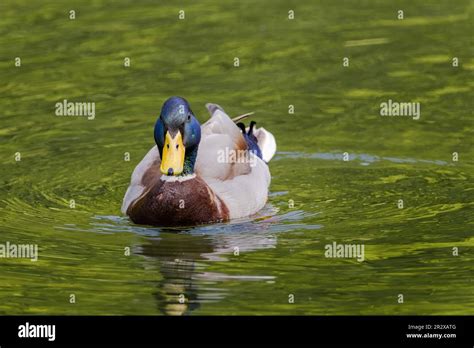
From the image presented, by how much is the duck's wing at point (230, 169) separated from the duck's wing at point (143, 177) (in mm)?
430

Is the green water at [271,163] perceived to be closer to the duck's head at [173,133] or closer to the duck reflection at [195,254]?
the duck reflection at [195,254]

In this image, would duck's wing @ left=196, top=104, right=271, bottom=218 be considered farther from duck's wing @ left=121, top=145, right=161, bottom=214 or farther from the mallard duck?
duck's wing @ left=121, top=145, right=161, bottom=214

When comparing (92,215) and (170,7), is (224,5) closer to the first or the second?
(170,7)

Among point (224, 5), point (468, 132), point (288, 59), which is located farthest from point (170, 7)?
point (468, 132)

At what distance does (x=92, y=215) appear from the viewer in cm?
1368

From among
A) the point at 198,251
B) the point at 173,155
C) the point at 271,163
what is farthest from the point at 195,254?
the point at 271,163

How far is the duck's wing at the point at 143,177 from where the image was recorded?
1379 centimetres

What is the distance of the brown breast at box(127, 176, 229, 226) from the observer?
13234mm

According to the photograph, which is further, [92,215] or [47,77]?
[47,77]

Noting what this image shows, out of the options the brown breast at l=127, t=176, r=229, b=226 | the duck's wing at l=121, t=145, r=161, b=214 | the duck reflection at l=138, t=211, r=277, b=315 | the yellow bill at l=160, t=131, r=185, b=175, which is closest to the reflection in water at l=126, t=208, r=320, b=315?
the duck reflection at l=138, t=211, r=277, b=315

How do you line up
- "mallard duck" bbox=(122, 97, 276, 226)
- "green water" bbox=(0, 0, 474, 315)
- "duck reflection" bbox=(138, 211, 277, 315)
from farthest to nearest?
1. "mallard duck" bbox=(122, 97, 276, 226)
2. "green water" bbox=(0, 0, 474, 315)
3. "duck reflection" bbox=(138, 211, 277, 315)

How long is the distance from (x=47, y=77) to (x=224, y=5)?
12.4 ft

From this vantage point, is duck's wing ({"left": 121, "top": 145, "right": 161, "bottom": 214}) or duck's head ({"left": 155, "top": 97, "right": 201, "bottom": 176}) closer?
duck's head ({"left": 155, "top": 97, "right": 201, "bottom": 176})

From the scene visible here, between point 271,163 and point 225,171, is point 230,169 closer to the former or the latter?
point 225,171
